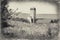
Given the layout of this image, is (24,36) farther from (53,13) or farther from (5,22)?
(53,13)

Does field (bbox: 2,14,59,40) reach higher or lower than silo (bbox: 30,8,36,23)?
lower

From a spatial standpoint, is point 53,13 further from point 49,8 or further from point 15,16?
point 15,16

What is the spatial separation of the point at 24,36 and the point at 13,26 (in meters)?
0.12

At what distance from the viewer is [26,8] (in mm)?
1363

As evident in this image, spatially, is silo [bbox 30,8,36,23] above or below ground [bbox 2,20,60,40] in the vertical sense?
above

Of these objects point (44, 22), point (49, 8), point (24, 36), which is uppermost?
point (49, 8)

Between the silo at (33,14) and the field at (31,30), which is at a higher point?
the silo at (33,14)

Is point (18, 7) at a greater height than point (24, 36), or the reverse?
point (18, 7)

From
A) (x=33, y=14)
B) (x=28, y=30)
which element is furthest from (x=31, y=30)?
(x=33, y=14)

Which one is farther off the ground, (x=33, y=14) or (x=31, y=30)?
(x=33, y=14)

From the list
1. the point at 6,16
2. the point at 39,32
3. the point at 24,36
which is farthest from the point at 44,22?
the point at 6,16

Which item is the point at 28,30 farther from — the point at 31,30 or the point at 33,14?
the point at 33,14

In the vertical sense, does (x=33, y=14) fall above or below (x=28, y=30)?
above

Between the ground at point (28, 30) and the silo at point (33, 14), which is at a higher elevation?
the silo at point (33, 14)
